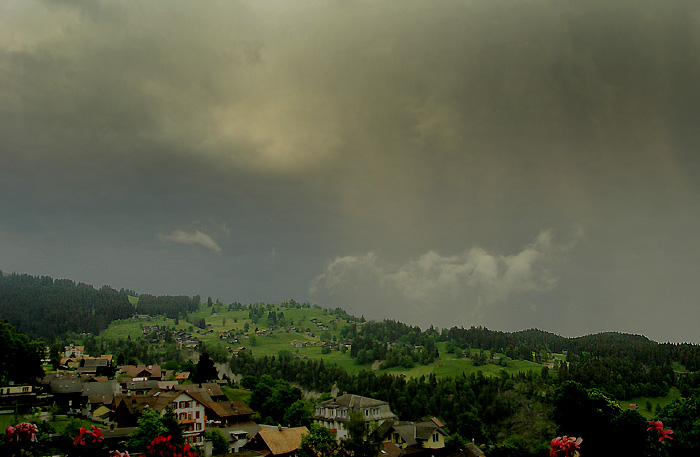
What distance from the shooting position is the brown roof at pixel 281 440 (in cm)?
7256

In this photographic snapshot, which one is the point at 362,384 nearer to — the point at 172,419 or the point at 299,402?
the point at 299,402

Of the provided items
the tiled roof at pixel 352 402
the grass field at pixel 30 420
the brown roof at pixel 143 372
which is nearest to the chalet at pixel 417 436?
the tiled roof at pixel 352 402

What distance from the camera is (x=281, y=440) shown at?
7469 centimetres

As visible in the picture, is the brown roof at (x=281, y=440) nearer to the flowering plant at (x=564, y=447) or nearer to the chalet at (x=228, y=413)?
the chalet at (x=228, y=413)

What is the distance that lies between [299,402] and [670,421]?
6783cm

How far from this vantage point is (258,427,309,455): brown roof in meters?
72.6

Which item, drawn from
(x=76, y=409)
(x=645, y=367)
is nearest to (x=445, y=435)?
(x=76, y=409)

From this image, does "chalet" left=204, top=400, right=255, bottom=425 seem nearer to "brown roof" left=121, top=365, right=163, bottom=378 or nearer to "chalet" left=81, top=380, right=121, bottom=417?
"chalet" left=81, top=380, right=121, bottom=417

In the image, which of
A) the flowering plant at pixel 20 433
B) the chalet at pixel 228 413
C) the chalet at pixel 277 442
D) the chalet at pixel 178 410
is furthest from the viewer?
the chalet at pixel 228 413

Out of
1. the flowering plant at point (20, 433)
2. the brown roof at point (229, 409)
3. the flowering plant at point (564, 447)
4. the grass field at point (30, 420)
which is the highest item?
the flowering plant at point (564, 447)

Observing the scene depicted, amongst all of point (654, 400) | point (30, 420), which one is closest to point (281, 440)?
point (30, 420)

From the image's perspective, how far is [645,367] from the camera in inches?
7564

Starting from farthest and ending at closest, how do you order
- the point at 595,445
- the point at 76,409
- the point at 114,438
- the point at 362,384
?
the point at 362,384 < the point at 76,409 < the point at 114,438 < the point at 595,445

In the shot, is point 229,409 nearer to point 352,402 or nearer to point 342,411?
point 342,411
